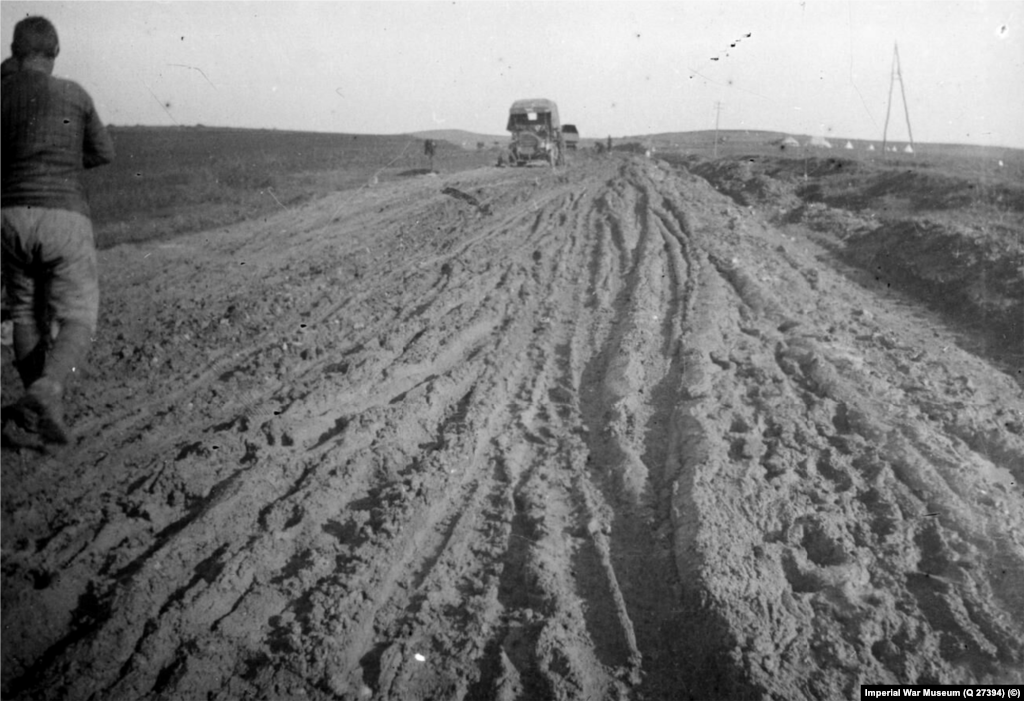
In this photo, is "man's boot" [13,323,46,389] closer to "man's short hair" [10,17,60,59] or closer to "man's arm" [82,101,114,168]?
"man's arm" [82,101,114,168]

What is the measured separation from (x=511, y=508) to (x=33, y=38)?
4.03 metres

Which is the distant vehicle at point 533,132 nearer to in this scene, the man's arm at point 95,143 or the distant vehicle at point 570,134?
the distant vehicle at point 570,134

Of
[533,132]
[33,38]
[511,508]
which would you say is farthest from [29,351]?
[533,132]

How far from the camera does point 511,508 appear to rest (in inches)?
172

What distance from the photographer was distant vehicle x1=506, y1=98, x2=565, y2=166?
103 ft

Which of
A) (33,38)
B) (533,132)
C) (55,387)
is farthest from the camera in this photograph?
(533,132)

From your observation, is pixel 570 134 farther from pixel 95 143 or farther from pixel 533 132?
pixel 95 143

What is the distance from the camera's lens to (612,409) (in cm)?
567

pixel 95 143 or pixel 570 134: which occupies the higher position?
pixel 570 134

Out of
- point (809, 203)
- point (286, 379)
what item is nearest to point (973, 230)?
point (809, 203)

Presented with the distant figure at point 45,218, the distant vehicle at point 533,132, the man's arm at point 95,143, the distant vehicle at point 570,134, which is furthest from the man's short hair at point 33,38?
the distant vehicle at point 570,134

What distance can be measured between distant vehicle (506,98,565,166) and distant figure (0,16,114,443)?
90.3 feet

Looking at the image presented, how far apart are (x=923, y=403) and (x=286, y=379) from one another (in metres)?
5.27

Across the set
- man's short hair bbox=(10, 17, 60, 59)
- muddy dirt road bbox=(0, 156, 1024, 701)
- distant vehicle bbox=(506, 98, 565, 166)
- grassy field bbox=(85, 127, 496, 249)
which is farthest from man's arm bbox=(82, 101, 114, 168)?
distant vehicle bbox=(506, 98, 565, 166)
